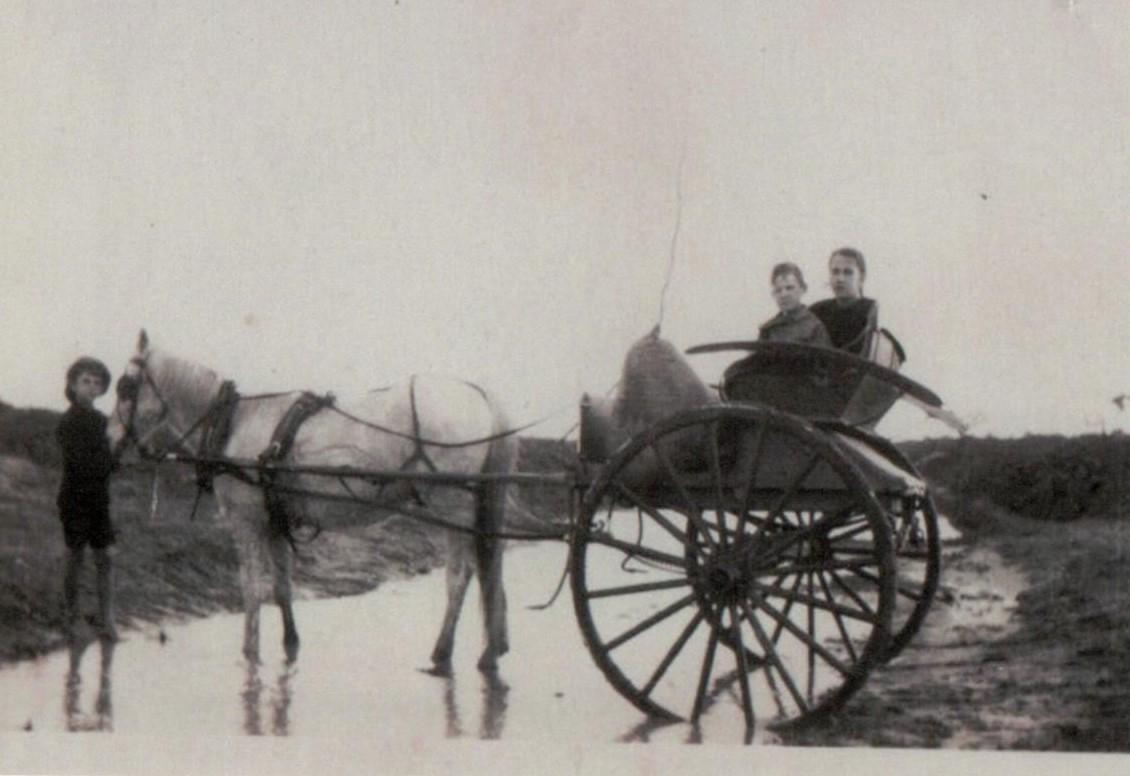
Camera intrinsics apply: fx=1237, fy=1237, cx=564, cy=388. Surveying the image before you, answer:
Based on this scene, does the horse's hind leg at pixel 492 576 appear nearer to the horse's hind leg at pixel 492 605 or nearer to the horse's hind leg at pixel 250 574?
the horse's hind leg at pixel 492 605

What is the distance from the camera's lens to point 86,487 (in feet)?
19.9

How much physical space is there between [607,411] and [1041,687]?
7.30 ft

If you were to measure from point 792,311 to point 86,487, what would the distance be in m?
3.51

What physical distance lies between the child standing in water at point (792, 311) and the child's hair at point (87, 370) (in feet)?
10.9

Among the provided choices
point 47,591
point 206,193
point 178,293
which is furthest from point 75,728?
point 206,193

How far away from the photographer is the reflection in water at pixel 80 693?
5.44m

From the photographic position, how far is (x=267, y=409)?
Result: 612cm

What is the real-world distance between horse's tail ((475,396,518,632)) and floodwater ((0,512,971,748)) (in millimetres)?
144

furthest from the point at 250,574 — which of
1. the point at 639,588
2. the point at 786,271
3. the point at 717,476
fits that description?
the point at 786,271

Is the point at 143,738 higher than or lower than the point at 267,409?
lower

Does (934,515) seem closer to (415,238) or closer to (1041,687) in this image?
(1041,687)

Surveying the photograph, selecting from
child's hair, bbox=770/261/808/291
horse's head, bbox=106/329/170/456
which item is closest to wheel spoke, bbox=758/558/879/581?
child's hair, bbox=770/261/808/291

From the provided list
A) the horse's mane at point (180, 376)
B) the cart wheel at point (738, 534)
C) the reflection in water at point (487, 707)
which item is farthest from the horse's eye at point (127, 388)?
the cart wheel at point (738, 534)

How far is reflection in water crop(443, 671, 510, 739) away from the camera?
5266 mm
